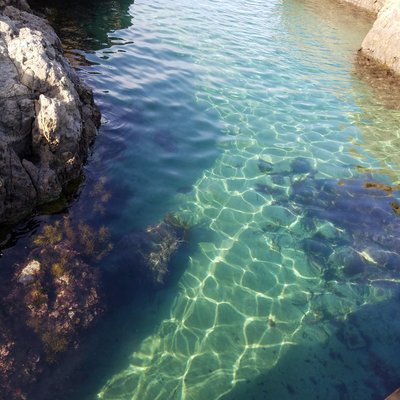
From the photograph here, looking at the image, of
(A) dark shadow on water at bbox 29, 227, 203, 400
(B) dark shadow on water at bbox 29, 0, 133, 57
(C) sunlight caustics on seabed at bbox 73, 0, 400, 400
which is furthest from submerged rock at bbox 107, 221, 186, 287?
(B) dark shadow on water at bbox 29, 0, 133, 57

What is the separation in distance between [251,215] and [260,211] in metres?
0.29

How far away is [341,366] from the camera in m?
5.96

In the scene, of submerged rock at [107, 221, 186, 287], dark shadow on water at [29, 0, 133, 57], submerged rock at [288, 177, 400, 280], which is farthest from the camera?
dark shadow on water at [29, 0, 133, 57]

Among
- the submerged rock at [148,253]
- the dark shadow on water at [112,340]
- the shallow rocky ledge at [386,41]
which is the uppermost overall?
the shallow rocky ledge at [386,41]

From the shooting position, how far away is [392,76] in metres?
17.2

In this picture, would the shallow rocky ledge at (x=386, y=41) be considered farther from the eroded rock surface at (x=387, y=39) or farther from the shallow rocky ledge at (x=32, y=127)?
the shallow rocky ledge at (x=32, y=127)

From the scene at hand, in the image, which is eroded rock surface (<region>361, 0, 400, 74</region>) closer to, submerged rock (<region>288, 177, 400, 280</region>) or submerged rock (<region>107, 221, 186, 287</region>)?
submerged rock (<region>288, 177, 400, 280</region>)

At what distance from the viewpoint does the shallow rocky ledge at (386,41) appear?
57.4 feet

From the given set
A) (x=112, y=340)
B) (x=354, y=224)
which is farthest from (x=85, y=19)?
(x=112, y=340)

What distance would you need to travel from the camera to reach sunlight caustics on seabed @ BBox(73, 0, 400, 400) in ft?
19.4

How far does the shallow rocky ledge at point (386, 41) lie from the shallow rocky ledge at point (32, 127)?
1624 centimetres

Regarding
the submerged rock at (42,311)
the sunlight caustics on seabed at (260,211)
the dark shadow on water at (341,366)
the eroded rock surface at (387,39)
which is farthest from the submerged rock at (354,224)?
the eroded rock surface at (387,39)

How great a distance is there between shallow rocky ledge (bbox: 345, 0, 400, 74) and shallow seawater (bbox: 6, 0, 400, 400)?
3226 millimetres

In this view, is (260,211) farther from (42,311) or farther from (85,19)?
(85,19)
